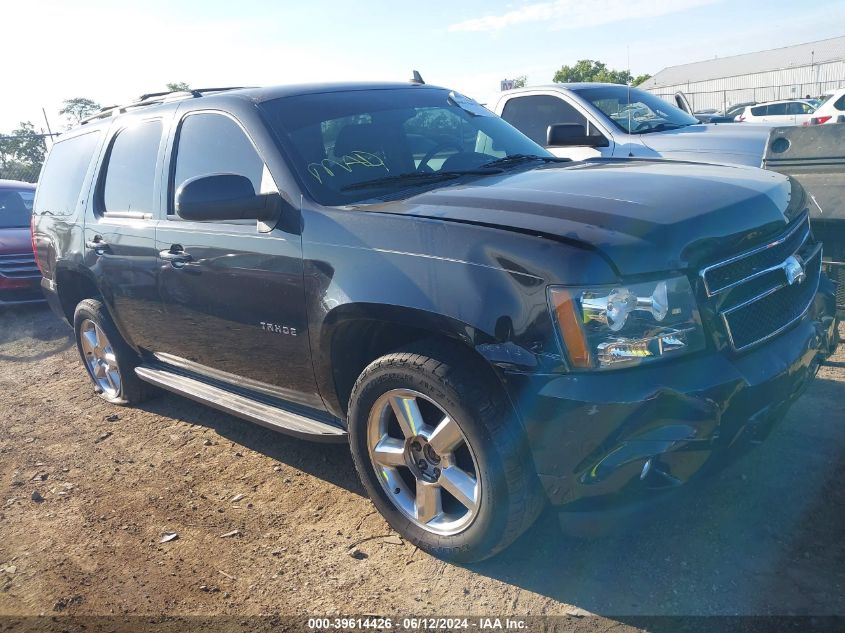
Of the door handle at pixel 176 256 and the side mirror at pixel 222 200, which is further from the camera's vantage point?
the door handle at pixel 176 256

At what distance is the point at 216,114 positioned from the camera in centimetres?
378

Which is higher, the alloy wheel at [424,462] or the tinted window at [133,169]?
the tinted window at [133,169]

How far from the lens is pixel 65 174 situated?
17.4 feet

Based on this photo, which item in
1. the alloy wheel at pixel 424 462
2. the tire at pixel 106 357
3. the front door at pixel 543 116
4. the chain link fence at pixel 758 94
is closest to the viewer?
the alloy wheel at pixel 424 462

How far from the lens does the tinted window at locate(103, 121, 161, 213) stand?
4.22 metres

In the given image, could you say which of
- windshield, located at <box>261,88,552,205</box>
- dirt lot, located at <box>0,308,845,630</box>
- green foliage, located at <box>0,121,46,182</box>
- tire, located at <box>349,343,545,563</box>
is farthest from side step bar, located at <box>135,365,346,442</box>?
green foliage, located at <box>0,121,46,182</box>

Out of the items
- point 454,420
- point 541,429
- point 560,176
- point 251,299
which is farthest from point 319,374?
point 560,176

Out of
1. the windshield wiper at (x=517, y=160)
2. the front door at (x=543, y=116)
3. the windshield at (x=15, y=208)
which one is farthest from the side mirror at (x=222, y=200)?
the windshield at (x=15, y=208)

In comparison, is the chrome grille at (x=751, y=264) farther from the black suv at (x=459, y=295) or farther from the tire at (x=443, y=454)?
the tire at (x=443, y=454)

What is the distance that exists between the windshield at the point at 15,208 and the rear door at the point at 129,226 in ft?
18.7

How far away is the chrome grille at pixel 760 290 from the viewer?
254cm

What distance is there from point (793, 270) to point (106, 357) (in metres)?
4.43

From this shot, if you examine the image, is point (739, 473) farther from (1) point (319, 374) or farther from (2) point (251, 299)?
(2) point (251, 299)

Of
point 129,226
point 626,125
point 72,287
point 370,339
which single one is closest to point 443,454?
point 370,339
